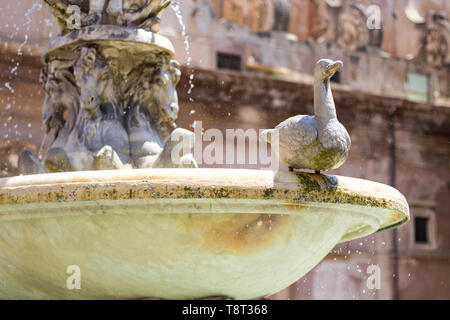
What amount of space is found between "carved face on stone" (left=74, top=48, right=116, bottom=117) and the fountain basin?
3.40 feet

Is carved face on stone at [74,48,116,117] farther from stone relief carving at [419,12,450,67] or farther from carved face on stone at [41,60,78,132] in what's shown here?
stone relief carving at [419,12,450,67]

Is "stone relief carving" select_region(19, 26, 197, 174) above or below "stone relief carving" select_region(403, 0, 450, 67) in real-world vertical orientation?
below

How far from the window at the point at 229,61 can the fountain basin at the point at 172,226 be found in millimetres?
8155

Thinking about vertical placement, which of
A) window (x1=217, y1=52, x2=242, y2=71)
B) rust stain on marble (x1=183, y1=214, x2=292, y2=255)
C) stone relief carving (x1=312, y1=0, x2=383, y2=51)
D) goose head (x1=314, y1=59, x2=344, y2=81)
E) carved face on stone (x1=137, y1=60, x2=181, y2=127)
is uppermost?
stone relief carving (x1=312, y1=0, x2=383, y2=51)

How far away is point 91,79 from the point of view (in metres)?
4.00

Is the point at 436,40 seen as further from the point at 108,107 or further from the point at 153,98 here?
the point at 108,107

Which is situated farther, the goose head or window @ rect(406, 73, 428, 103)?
window @ rect(406, 73, 428, 103)

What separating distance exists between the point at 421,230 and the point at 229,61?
404 cm

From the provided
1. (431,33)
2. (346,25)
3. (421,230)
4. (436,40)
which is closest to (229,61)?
(346,25)

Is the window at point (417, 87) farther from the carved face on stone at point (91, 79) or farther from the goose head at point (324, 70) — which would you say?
the goose head at point (324, 70)

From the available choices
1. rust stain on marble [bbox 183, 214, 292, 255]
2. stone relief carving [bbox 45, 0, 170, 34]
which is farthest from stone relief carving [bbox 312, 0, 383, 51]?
rust stain on marble [bbox 183, 214, 292, 255]

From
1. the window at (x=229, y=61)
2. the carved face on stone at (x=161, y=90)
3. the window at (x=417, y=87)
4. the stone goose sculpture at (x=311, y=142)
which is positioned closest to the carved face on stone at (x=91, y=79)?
the carved face on stone at (x=161, y=90)

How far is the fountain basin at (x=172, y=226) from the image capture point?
282cm

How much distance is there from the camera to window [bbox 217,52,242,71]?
1130 cm
